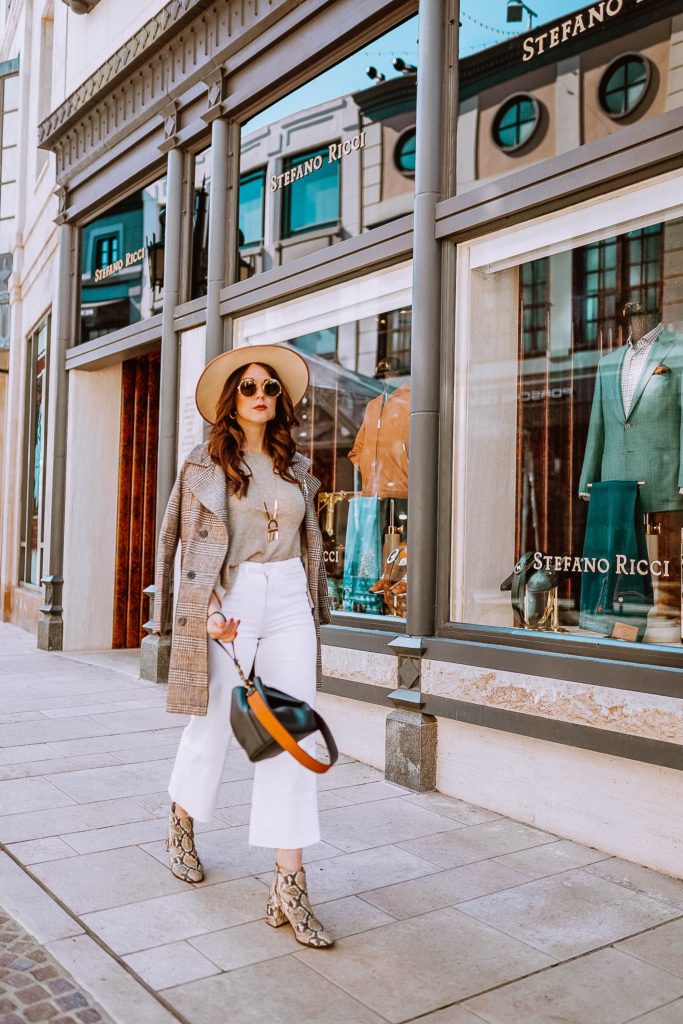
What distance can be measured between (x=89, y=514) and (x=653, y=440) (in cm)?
647

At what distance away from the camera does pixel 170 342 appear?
782cm

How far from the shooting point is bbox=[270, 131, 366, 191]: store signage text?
6066mm

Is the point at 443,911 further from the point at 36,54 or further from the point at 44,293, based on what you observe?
the point at 36,54

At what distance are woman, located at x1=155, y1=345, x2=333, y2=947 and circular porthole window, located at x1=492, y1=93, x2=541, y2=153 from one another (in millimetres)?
2207

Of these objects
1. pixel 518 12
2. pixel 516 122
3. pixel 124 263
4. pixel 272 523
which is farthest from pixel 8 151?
pixel 272 523

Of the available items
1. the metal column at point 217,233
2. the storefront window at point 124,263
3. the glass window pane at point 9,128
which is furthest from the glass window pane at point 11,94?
the metal column at point 217,233

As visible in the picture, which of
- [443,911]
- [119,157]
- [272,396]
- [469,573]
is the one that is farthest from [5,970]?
[119,157]

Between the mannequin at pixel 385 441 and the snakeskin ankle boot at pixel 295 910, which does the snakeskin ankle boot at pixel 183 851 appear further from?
the mannequin at pixel 385 441

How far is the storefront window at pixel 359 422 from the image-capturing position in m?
5.71

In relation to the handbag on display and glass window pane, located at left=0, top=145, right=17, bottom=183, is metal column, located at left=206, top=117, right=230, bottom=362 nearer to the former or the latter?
the handbag on display

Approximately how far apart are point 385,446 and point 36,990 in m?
3.88

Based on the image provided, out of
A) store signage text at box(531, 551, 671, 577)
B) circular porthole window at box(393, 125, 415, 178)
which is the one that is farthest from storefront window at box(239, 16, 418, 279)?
store signage text at box(531, 551, 671, 577)

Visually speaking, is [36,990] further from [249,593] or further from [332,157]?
[332,157]

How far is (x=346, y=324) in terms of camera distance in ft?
20.0
